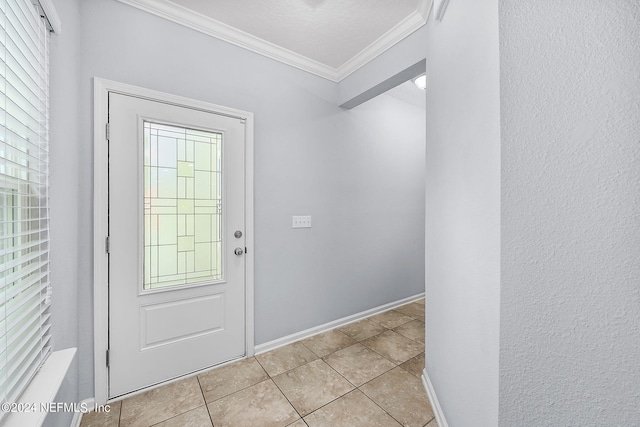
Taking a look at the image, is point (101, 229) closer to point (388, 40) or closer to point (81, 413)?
point (81, 413)

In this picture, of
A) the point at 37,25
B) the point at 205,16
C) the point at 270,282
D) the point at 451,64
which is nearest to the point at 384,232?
the point at 270,282

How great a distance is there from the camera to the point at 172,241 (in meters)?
1.71

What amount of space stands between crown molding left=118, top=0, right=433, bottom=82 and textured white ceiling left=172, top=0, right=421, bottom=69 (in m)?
0.03

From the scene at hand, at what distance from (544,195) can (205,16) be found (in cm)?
226

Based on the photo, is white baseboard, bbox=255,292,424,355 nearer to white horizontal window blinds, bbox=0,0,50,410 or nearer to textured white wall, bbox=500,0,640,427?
white horizontal window blinds, bbox=0,0,50,410

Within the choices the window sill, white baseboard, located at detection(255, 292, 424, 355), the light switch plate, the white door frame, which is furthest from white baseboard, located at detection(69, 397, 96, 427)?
the light switch plate

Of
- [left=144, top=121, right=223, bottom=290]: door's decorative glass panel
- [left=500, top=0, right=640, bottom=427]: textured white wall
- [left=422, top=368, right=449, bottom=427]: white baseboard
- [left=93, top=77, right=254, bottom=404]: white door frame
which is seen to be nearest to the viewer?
[left=500, top=0, right=640, bottom=427]: textured white wall

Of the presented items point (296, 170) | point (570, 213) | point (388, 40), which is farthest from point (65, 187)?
point (388, 40)

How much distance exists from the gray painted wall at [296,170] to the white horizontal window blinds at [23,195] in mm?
435

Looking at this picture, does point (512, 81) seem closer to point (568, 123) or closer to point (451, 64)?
point (568, 123)

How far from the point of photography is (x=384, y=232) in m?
2.95

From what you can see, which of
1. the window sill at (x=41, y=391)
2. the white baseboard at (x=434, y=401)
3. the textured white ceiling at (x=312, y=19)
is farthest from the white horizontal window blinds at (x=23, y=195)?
the white baseboard at (x=434, y=401)

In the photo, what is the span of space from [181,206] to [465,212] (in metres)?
1.72

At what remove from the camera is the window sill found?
2.51 ft
